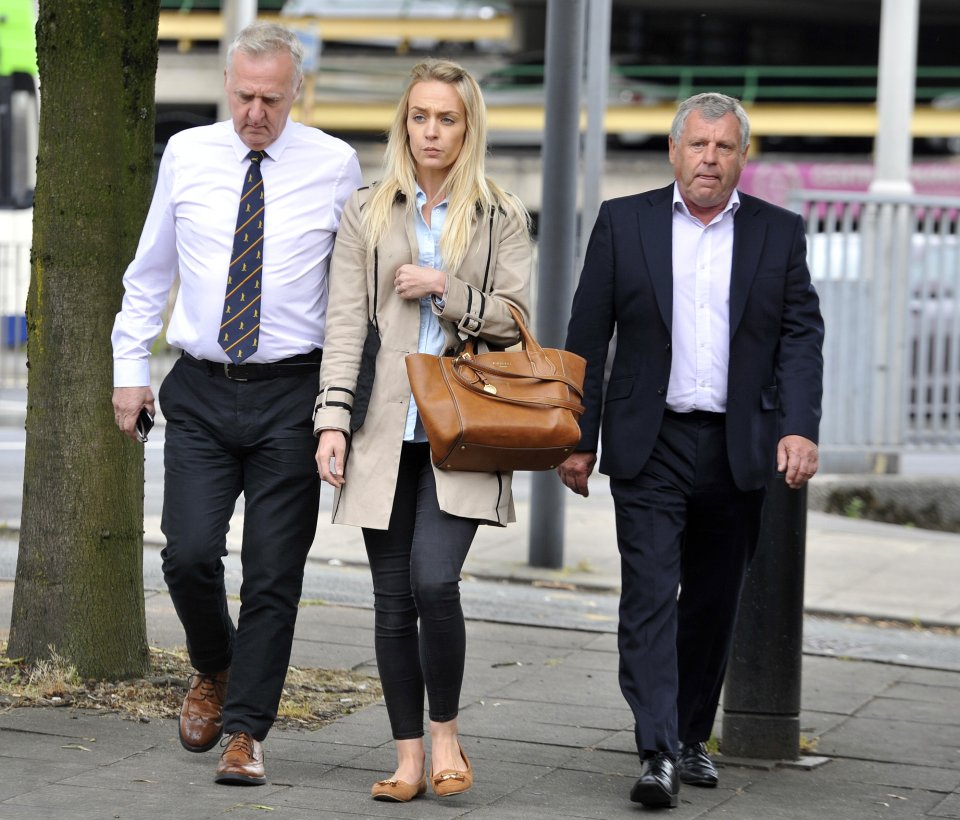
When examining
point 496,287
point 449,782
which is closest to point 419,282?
point 496,287

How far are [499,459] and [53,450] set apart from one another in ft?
5.50

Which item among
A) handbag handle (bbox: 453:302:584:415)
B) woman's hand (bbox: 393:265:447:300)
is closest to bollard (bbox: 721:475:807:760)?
handbag handle (bbox: 453:302:584:415)

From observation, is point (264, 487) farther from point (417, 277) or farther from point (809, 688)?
point (809, 688)

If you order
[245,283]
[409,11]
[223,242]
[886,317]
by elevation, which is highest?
[409,11]

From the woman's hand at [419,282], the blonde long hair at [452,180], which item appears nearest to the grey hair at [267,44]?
the blonde long hair at [452,180]

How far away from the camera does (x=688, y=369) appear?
4.51 meters

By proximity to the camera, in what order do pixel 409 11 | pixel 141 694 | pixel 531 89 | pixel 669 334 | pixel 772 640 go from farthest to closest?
pixel 409 11 → pixel 531 89 → pixel 141 694 → pixel 772 640 → pixel 669 334

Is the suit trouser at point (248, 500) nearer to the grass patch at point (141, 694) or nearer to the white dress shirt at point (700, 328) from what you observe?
A: the grass patch at point (141, 694)

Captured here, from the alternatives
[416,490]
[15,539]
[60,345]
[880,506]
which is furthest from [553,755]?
[880,506]

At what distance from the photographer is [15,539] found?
8.51m

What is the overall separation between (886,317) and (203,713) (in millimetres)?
7800

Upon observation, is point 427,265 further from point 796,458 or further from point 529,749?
point 529,749

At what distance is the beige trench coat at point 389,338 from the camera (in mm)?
4215

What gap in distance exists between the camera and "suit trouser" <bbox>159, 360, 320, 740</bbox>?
173 inches
